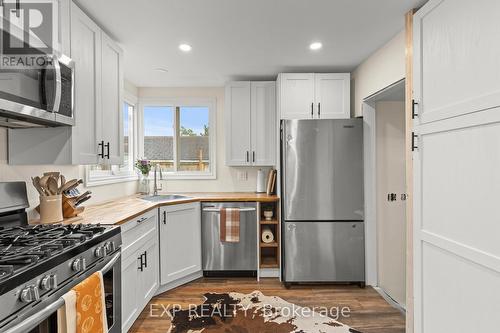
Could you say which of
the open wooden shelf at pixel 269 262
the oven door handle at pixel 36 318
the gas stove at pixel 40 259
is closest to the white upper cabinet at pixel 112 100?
the gas stove at pixel 40 259

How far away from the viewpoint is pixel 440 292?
1797 mm

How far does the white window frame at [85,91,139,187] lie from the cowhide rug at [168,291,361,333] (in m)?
1.46

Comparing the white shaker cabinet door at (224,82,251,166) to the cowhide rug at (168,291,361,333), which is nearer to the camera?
the cowhide rug at (168,291,361,333)

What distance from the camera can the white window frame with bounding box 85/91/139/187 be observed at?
285 centimetres

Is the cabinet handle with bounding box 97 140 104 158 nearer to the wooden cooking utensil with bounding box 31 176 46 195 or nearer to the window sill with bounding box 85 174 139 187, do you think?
the wooden cooking utensil with bounding box 31 176 46 195

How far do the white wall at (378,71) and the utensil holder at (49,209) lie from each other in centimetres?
Answer: 279

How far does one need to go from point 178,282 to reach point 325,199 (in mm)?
1852

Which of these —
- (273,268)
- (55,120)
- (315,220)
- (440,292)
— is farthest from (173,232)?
(440,292)

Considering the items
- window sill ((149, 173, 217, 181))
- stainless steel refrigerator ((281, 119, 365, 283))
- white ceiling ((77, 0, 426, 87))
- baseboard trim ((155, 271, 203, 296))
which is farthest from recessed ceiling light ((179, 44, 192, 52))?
baseboard trim ((155, 271, 203, 296))

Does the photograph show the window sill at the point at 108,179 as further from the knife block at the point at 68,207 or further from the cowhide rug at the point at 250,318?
the cowhide rug at the point at 250,318

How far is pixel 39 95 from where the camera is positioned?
156 centimetres

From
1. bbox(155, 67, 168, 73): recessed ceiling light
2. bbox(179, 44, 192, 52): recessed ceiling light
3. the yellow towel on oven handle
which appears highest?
bbox(155, 67, 168, 73): recessed ceiling light

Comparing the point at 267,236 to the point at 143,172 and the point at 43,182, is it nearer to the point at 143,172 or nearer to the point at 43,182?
the point at 143,172

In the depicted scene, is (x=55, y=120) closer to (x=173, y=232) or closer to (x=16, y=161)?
(x=16, y=161)
